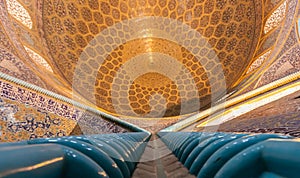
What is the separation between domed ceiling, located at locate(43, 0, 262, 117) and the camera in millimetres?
4852

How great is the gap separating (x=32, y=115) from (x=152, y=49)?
13.1 ft

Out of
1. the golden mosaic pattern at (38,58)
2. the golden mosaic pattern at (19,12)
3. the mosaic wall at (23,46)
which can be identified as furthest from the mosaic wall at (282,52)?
the golden mosaic pattern at (19,12)

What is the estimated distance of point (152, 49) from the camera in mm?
5750

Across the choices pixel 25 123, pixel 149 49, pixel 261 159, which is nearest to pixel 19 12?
pixel 25 123

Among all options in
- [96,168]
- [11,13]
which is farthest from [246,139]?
[11,13]

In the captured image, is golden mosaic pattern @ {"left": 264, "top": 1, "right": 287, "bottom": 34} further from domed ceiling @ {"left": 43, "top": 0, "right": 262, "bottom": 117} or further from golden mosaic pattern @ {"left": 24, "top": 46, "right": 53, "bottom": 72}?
golden mosaic pattern @ {"left": 24, "top": 46, "right": 53, "bottom": 72}

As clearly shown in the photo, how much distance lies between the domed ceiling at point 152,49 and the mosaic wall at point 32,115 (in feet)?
8.34

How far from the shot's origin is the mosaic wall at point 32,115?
1965mm

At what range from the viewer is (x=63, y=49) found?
4.94 m

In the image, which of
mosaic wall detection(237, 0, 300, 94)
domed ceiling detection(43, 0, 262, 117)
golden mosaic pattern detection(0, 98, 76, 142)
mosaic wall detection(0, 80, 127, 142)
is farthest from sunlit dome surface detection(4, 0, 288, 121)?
golden mosaic pattern detection(0, 98, 76, 142)

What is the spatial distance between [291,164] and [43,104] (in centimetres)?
243

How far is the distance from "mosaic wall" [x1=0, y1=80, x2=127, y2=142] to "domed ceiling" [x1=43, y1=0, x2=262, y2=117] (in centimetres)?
254

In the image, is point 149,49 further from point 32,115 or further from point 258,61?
point 32,115

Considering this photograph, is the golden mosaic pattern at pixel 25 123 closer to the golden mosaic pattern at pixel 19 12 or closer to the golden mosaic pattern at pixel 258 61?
the golden mosaic pattern at pixel 19 12
